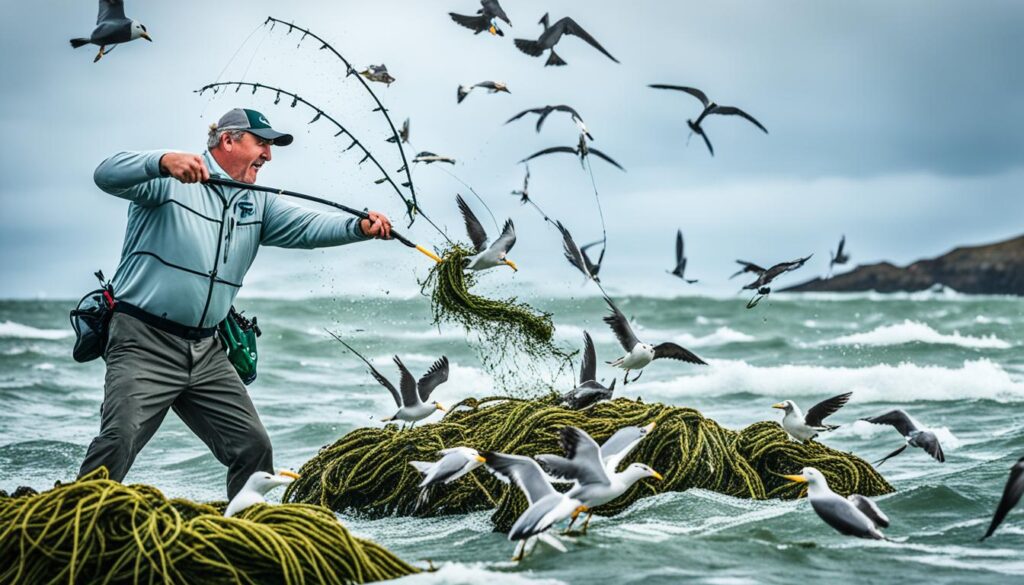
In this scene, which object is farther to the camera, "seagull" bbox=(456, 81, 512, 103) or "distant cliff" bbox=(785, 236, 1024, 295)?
"distant cliff" bbox=(785, 236, 1024, 295)

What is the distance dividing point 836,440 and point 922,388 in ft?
15.5

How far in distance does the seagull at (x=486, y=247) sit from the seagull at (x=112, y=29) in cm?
242

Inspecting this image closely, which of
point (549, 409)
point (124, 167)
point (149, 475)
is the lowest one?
point (149, 475)

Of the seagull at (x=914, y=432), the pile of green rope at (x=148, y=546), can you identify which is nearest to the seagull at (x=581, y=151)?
the seagull at (x=914, y=432)

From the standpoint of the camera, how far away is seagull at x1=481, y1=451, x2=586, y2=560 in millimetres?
5492

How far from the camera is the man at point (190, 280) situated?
5934 mm

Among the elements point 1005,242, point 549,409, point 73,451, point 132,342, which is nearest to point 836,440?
point 549,409

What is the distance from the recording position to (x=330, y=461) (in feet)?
26.3

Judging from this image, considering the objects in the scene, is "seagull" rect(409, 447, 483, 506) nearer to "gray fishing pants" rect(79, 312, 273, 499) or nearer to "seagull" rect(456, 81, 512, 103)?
"gray fishing pants" rect(79, 312, 273, 499)

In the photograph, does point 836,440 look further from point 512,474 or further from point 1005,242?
point 1005,242

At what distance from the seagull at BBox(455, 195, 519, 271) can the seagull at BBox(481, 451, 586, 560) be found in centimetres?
174

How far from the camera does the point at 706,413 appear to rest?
15.0 meters

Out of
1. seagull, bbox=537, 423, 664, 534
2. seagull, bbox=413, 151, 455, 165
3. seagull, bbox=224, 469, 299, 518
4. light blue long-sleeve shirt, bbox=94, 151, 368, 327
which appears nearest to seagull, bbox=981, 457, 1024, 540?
seagull, bbox=537, 423, 664, 534

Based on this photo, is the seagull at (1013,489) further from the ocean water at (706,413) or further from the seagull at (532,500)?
the seagull at (532,500)
